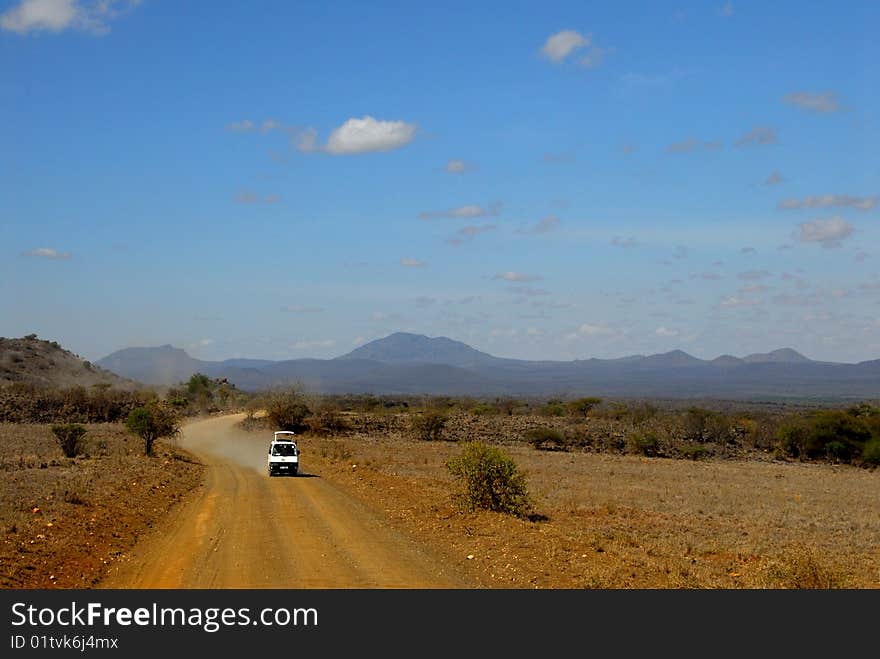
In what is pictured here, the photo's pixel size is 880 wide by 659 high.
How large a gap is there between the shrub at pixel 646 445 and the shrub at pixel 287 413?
26.0 m

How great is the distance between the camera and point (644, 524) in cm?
2416

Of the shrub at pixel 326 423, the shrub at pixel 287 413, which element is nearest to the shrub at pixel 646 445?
the shrub at pixel 326 423

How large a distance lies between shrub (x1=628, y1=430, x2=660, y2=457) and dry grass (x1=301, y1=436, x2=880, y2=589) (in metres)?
14.3

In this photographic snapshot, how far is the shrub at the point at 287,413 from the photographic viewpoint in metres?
66.8

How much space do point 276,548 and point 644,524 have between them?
39.7ft

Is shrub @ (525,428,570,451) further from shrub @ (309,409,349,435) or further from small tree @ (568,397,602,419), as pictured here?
small tree @ (568,397,602,419)

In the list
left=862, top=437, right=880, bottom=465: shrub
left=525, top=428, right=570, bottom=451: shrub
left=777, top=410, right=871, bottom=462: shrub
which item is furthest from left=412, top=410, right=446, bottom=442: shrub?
left=862, top=437, right=880, bottom=465: shrub

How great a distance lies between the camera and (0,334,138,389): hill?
110 metres

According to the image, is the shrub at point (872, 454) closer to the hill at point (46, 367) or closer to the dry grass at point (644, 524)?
the dry grass at point (644, 524)

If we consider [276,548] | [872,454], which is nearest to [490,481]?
[276,548]

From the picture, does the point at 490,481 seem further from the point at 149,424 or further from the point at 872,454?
the point at 872,454

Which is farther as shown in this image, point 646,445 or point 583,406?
point 583,406

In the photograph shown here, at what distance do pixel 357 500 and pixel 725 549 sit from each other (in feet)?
34.2

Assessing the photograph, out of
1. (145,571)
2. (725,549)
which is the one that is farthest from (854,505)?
(145,571)
